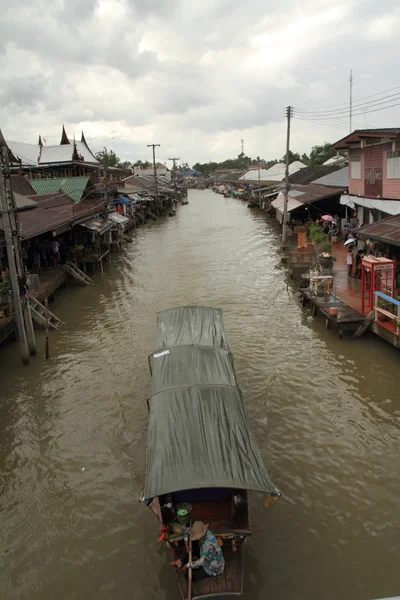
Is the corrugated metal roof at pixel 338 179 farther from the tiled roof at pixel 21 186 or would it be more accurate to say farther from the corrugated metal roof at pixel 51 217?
the tiled roof at pixel 21 186

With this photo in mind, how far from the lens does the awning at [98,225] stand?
27.2m

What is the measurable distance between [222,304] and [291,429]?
10.0 meters

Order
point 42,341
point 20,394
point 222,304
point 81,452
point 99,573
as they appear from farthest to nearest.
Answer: point 222,304 → point 42,341 → point 20,394 → point 81,452 → point 99,573

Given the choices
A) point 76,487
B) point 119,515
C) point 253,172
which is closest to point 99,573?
point 119,515

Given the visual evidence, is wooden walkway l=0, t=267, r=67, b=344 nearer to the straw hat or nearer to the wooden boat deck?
the straw hat

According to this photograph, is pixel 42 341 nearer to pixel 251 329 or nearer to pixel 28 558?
pixel 251 329

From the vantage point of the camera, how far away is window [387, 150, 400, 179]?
726 inches

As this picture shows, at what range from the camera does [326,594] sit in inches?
253

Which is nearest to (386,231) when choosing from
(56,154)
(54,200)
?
(54,200)

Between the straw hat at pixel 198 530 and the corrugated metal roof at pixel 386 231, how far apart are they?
1038 centimetres

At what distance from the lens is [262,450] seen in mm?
9672

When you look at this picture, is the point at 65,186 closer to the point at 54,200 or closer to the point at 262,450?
the point at 54,200

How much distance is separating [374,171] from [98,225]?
54.8 feet

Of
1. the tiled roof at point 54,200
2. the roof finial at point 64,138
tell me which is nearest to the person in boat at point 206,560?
the tiled roof at point 54,200
